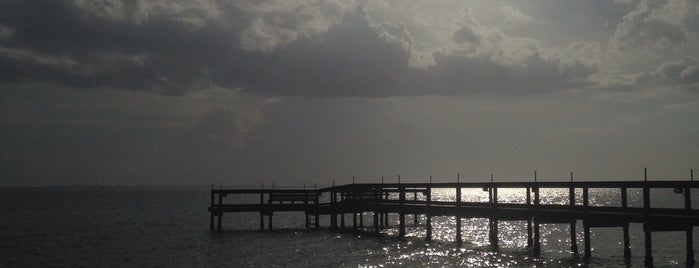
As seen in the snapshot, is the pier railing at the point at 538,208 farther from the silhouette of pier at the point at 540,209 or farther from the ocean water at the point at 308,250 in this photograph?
the ocean water at the point at 308,250

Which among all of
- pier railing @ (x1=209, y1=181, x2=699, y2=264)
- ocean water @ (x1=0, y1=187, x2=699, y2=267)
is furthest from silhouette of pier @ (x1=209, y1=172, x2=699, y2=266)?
ocean water @ (x1=0, y1=187, x2=699, y2=267)

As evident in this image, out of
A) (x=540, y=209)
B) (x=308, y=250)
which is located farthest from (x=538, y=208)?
(x=308, y=250)

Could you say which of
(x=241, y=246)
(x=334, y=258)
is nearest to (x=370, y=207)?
(x=241, y=246)

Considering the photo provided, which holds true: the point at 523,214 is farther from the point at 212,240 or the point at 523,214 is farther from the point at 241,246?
the point at 212,240

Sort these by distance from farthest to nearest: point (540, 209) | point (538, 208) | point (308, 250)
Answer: point (308, 250)
point (540, 209)
point (538, 208)

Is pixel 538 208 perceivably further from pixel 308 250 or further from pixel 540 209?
pixel 308 250

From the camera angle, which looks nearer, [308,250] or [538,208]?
[538,208]

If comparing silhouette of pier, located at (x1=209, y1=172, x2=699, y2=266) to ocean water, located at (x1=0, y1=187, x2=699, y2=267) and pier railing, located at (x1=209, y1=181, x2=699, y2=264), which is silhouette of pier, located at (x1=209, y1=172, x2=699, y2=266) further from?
ocean water, located at (x1=0, y1=187, x2=699, y2=267)

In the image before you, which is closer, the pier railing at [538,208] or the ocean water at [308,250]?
the pier railing at [538,208]

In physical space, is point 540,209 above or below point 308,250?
above

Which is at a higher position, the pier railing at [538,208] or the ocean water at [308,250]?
the pier railing at [538,208]

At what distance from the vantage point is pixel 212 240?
48.4 metres

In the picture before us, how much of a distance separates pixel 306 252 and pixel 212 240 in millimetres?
11657

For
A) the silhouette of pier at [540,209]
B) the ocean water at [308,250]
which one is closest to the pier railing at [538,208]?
the silhouette of pier at [540,209]
